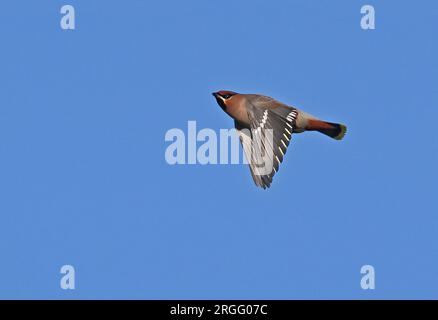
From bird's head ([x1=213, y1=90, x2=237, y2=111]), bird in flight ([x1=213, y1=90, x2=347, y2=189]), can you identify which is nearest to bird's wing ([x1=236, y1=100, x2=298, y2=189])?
bird in flight ([x1=213, y1=90, x2=347, y2=189])

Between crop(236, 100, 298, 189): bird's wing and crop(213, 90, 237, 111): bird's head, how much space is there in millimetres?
364

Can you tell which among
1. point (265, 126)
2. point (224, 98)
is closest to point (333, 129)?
point (265, 126)

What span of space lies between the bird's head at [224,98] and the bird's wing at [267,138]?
0.36 m

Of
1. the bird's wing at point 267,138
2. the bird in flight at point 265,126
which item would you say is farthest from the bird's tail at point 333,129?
the bird's wing at point 267,138

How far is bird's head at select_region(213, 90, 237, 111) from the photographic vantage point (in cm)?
2241

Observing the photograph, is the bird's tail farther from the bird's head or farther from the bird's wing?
the bird's head

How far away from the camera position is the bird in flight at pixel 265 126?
21.2 metres

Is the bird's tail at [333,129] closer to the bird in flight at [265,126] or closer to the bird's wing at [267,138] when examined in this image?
the bird in flight at [265,126]
